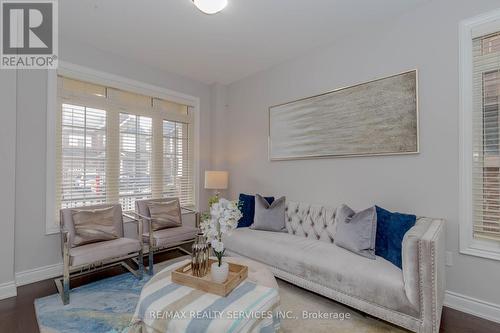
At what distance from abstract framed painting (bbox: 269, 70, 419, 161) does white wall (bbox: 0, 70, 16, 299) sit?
10.2ft

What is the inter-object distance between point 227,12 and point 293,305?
301cm

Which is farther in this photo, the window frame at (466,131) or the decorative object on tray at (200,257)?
the window frame at (466,131)

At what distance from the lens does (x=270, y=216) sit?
3312 millimetres

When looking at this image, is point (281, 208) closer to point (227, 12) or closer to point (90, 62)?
point (227, 12)

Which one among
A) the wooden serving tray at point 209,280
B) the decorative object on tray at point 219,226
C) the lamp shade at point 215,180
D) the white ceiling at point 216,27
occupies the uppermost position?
the white ceiling at point 216,27

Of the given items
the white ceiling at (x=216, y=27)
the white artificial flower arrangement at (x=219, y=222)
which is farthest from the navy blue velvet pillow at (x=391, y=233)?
the white ceiling at (x=216, y=27)

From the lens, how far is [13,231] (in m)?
2.56

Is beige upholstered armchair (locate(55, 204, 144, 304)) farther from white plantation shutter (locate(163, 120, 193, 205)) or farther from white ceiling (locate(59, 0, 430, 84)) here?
white ceiling (locate(59, 0, 430, 84))

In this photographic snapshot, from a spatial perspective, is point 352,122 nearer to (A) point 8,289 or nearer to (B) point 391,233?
(B) point 391,233

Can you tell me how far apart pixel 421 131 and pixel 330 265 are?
5.32 feet

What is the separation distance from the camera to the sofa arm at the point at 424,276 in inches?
68.5

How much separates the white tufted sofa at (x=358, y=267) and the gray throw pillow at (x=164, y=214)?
3.02ft

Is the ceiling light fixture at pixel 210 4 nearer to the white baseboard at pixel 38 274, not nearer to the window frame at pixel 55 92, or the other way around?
the window frame at pixel 55 92

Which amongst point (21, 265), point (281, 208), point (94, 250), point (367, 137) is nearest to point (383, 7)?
point (367, 137)
